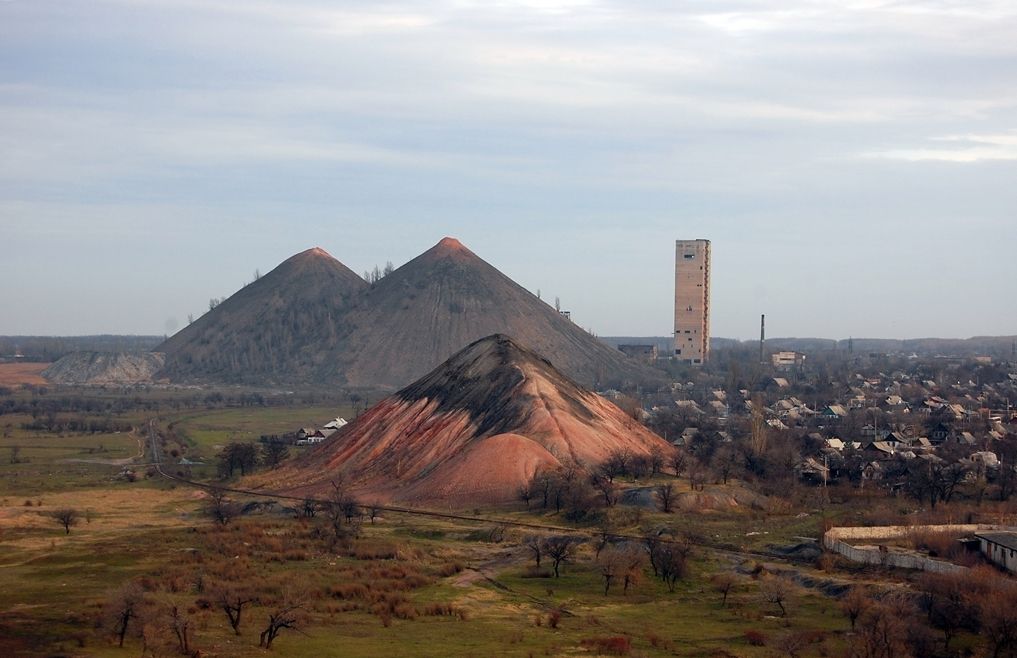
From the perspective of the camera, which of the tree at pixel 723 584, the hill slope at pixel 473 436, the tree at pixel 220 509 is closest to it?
the tree at pixel 723 584

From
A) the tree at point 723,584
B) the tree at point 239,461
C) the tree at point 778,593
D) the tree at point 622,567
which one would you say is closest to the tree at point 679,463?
the tree at point 622,567

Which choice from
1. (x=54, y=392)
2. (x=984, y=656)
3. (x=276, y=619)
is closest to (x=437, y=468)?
(x=276, y=619)

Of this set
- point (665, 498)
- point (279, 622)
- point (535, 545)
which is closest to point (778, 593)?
point (535, 545)

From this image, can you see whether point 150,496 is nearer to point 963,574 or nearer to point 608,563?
point 608,563

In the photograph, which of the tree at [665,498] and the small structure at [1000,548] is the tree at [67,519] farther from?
the small structure at [1000,548]

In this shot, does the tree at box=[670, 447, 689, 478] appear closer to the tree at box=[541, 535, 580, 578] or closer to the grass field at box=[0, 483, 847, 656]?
the grass field at box=[0, 483, 847, 656]
